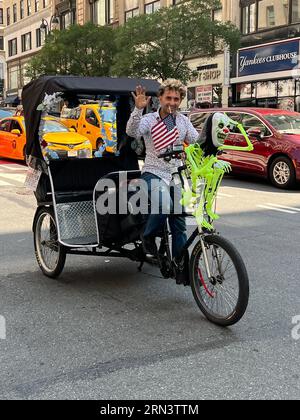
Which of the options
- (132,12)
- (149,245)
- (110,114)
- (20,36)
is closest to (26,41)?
(20,36)

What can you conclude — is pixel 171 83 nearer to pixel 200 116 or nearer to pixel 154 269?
pixel 154 269

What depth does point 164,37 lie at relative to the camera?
74.4 ft

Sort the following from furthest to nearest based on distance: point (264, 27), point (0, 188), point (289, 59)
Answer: point (264, 27) < point (289, 59) < point (0, 188)

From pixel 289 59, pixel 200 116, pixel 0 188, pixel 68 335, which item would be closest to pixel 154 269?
pixel 68 335

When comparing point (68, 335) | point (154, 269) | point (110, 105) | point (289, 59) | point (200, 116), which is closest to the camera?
point (68, 335)

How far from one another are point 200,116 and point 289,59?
12112 mm

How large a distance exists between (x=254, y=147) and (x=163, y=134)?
834 cm

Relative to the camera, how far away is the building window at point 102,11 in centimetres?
4047

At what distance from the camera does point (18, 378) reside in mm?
3426

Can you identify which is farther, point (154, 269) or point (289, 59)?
point (289, 59)

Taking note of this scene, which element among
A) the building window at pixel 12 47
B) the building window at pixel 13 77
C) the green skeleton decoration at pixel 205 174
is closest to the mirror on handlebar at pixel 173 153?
the green skeleton decoration at pixel 205 174

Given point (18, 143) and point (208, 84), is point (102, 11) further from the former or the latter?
point (18, 143)

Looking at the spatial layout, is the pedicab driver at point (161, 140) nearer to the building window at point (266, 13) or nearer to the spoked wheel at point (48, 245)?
the spoked wheel at point (48, 245)

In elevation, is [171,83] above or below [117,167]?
above
